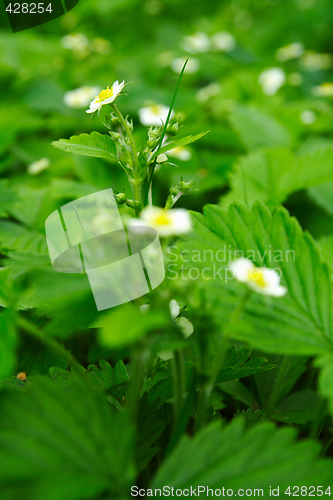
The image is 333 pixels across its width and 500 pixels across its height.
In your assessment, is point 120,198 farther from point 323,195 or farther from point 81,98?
point 81,98

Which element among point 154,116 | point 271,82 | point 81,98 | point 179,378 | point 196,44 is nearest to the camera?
point 179,378

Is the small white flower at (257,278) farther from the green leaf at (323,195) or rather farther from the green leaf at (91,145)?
the green leaf at (323,195)

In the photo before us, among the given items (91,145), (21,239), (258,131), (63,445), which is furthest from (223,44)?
(63,445)

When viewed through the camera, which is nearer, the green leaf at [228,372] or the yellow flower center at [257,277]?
the yellow flower center at [257,277]

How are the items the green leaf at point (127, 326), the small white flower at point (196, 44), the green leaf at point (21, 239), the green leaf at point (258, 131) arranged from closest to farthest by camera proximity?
the green leaf at point (127, 326) → the green leaf at point (21, 239) → the green leaf at point (258, 131) → the small white flower at point (196, 44)

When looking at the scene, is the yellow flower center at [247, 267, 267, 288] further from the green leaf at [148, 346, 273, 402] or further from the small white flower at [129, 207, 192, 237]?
Answer: the green leaf at [148, 346, 273, 402]

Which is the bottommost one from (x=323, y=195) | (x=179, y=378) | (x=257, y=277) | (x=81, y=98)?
(x=323, y=195)

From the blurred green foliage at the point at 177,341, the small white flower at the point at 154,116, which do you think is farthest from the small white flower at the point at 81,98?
the small white flower at the point at 154,116
